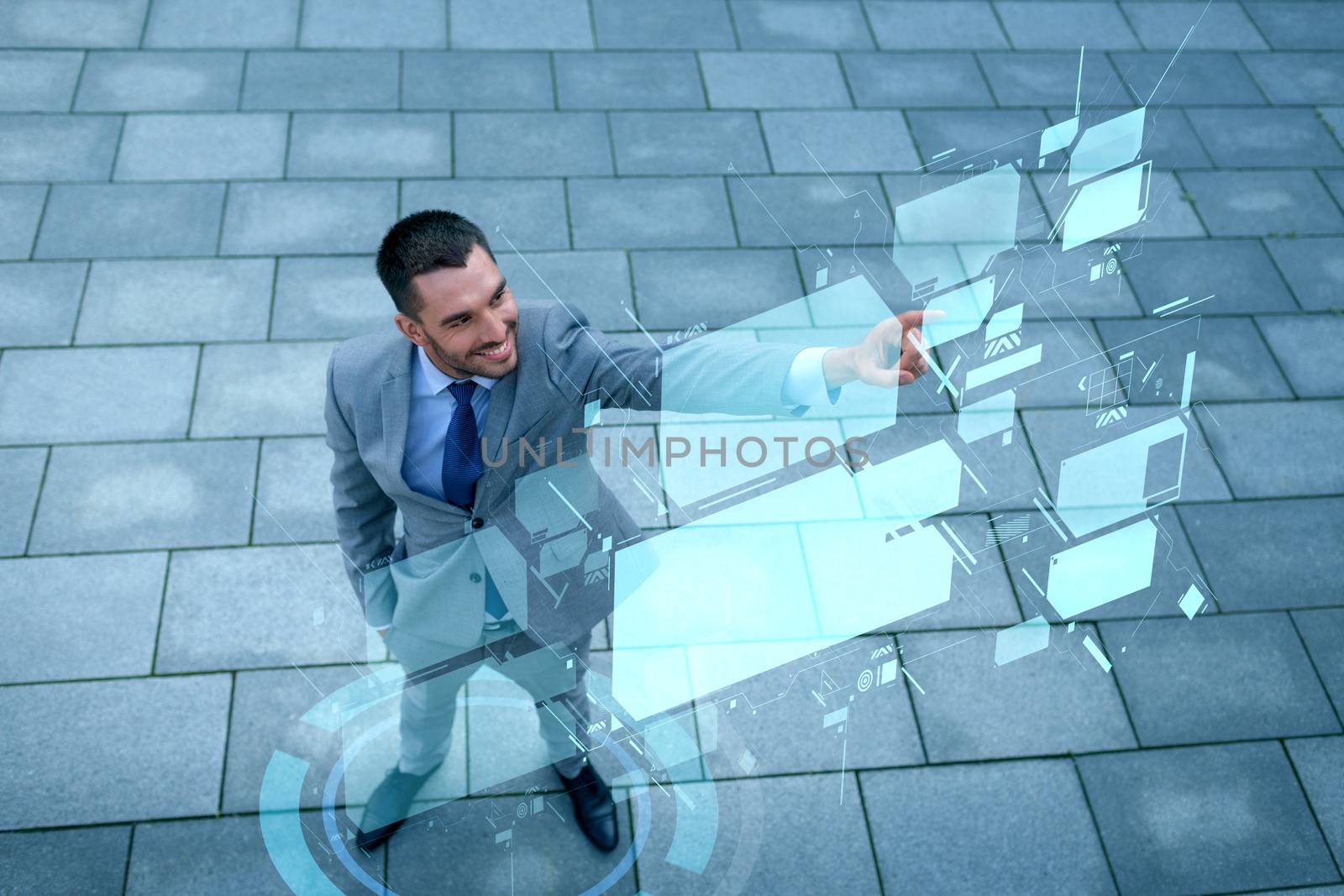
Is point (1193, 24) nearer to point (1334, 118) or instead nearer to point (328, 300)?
point (1334, 118)

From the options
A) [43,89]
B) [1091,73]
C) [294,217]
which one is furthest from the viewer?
[1091,73]

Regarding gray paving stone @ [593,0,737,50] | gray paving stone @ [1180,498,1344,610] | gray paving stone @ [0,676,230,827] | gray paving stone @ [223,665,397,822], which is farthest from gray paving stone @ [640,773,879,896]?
gray paving stone @ [593,0,737,50]

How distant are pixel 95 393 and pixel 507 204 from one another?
188 centimetres

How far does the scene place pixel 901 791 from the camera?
3781 millimetres

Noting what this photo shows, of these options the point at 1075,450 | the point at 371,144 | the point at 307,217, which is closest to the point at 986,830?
the point at 1075,450

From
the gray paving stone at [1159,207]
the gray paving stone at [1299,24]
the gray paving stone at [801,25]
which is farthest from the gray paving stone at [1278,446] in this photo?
the gray paving stone at [801,25]

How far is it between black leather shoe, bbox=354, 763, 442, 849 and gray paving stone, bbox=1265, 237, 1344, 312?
14.1 ft

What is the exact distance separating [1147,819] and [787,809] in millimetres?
1177

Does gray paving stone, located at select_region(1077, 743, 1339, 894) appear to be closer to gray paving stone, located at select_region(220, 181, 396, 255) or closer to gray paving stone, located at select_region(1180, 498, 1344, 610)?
gray paving stone, located at select_region(1180, 498, 1344, 610)

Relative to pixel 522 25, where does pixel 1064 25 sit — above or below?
below

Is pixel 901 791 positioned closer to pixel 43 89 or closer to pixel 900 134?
pixel 900 134

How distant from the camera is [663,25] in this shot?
6074 mm

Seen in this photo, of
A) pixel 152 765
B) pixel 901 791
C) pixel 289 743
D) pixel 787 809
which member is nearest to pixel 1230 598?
pixel 901 791

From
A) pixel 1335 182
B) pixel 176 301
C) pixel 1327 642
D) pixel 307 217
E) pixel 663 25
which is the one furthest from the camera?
pixel 663 25
